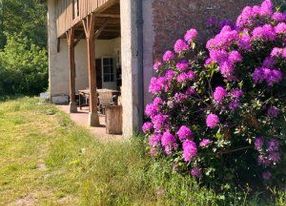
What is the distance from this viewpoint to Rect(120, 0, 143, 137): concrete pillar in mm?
7133

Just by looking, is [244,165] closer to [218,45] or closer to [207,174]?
[207,174]

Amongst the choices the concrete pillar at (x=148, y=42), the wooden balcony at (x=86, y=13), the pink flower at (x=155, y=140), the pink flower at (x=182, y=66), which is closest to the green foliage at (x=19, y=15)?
the wooden balcony at (x=86, y=13)

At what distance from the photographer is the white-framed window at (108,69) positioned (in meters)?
19.2

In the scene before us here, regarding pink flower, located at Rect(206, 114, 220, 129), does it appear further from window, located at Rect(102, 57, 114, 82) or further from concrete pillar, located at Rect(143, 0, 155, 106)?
window, located at Rect(102, 57, 114, 82)

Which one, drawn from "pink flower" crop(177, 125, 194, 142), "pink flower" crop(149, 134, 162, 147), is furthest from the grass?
"pink flower" crop(177, 125, 194, 142)

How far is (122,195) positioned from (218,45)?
224 cm

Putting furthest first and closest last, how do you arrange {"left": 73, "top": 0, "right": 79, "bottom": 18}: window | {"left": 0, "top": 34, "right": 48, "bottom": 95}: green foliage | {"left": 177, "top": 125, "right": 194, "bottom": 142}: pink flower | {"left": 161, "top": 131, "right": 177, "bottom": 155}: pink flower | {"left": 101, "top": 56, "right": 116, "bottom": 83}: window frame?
{"left": 0, "top": 34, "right": 48, "bottom": 95}: green foliage < {"left": 101, "top": 56, "right": 116, "bottom": 83}: window frame < {"left": 73, "top": 0, "right": 79, "bottom": 18}: window < {"left": 161, "top": 131, "right": 177, "bottom": 155}: pink flower < {"left": 177, "top": 125, "right": 194, "bottom": 142}: pink flower

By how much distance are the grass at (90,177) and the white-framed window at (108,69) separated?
9972 mm

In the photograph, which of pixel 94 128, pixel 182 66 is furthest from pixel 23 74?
pixel 182 66

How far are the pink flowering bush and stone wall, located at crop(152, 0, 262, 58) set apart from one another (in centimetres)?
122

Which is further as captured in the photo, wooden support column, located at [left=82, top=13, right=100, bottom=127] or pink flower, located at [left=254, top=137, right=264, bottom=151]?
wooden support column, located at [left=82, top=13, right=100, bottom=127]

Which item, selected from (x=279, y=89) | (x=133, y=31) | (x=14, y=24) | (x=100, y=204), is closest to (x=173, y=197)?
(x=100, y=204)

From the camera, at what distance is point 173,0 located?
277 inches

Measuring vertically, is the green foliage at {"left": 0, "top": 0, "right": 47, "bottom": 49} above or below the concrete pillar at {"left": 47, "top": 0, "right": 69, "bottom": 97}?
above
